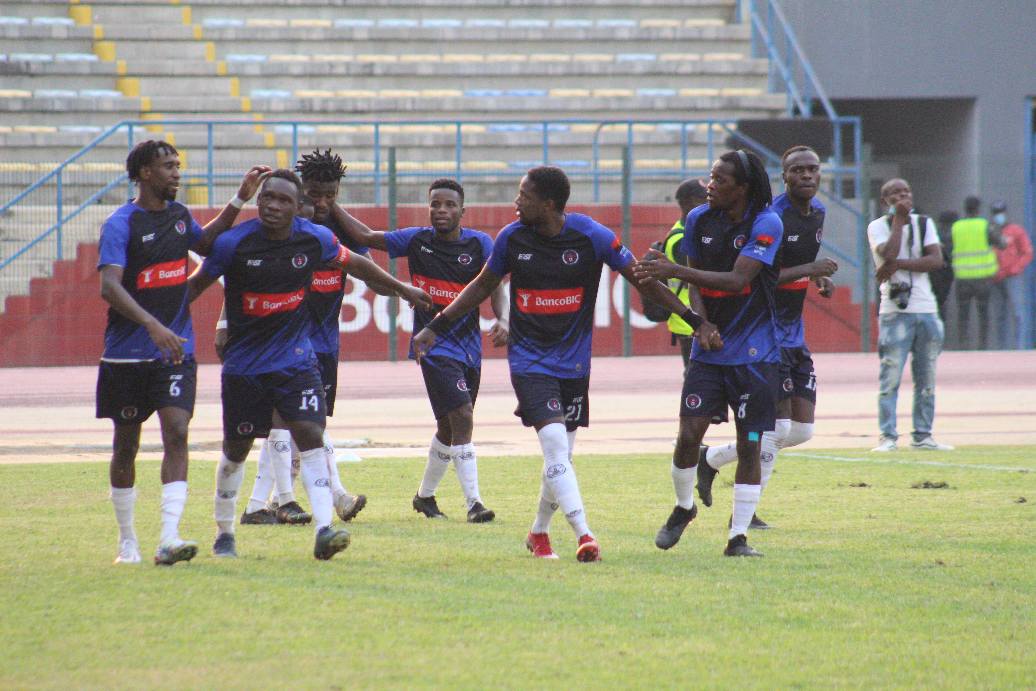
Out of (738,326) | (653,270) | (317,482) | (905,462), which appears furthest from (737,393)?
(905,462)

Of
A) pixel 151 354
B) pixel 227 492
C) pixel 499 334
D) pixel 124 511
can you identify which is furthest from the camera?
pixel 499 334

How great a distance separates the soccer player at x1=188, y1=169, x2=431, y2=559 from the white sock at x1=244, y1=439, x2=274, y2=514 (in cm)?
132

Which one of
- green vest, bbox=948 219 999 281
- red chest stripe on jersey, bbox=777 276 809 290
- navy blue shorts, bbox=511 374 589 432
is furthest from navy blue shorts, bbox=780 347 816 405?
green vest, bbox=948 219 999 281

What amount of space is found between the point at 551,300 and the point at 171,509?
2.09 m

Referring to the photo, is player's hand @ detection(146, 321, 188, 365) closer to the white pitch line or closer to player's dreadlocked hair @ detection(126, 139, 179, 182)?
player's dreadlocked hair @ detection(126, 139, 179, 182)

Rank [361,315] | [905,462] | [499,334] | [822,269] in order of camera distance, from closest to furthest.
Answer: [822,269] < [499,334] < [905,462] < [361,315]

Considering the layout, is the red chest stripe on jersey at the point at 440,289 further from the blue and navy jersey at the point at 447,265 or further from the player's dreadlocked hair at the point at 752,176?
the player's dreadlocked hair at the point at 752,176

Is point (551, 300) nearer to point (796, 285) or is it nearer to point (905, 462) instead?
point (796, 285)

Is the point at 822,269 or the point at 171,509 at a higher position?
the point at 822,269

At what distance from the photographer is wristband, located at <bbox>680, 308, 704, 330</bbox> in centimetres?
762

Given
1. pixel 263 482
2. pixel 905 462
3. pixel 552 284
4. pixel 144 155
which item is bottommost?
pixel 905 462

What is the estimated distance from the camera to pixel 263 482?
373 inches

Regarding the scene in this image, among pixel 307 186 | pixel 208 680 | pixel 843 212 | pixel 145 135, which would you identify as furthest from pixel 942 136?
pixel 208 680

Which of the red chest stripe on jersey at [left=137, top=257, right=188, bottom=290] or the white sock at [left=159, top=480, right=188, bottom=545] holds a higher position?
the red chest stripe on jersey at [left=137, top=257, right=188, bottom=290]
